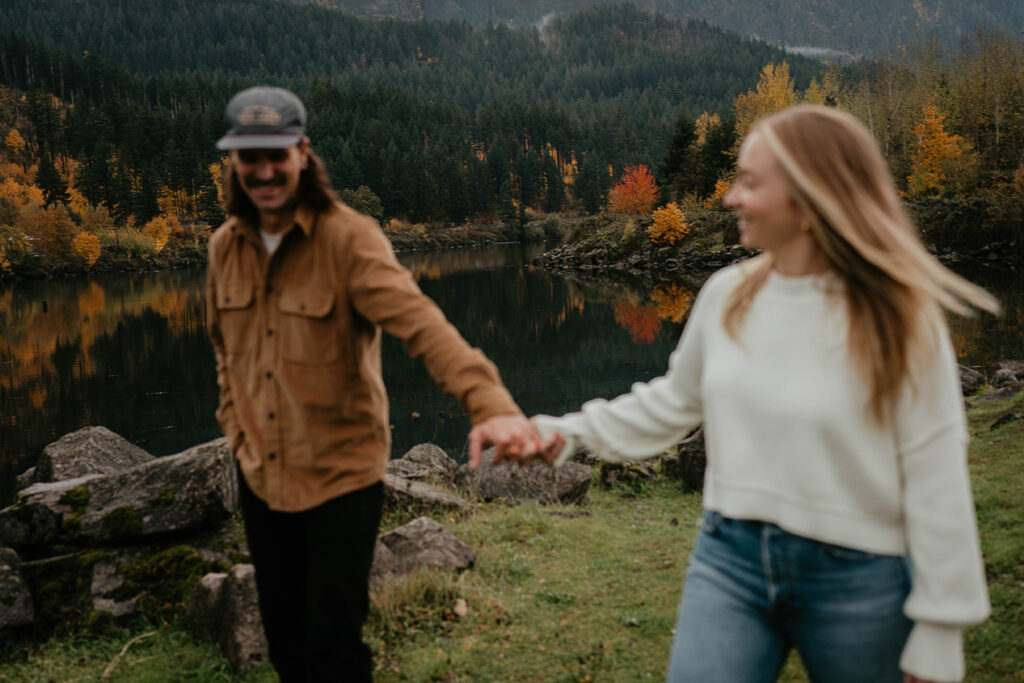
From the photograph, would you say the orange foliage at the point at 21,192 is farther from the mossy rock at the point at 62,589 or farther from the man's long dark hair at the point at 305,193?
the man's long dark hair at the point at 305,193

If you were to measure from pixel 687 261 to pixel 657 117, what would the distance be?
129 meters

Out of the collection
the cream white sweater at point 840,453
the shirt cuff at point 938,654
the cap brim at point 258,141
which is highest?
the cap brim at point 258,141

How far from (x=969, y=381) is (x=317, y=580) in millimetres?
15282

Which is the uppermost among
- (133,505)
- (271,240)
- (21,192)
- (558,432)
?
(271,240)

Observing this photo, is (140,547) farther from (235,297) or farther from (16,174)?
(16,174)

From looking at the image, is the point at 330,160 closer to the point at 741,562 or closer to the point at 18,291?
the point at 18,291

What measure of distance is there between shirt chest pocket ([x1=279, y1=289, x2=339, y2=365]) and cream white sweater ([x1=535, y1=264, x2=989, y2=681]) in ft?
4.15

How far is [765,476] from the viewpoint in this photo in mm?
2094

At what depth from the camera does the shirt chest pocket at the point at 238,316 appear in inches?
114

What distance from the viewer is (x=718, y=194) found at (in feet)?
187

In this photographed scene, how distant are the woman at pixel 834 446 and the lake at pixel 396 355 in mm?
14471

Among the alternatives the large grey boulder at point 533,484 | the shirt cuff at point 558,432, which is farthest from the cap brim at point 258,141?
the large grey boulder at point 533,484

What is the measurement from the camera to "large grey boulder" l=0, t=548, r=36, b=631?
537 cm

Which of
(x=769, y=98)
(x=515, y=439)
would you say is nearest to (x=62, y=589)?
(x=515, y=439)
